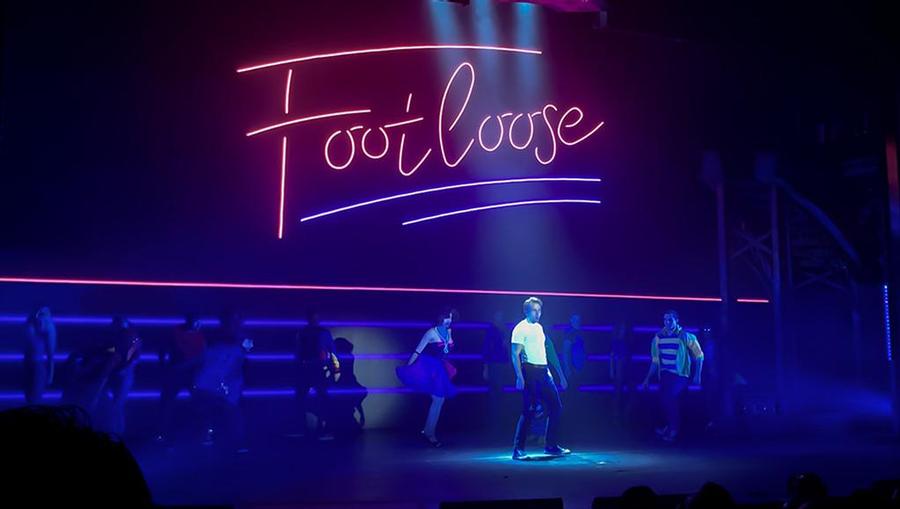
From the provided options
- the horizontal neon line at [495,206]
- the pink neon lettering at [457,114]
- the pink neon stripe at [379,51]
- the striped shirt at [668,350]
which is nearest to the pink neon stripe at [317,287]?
the horizontal neon line at [495,206]

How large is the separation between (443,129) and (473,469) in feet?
22.6

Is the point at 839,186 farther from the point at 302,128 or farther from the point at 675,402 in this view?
the point at 302,128

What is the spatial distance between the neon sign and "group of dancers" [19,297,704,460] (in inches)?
96.2

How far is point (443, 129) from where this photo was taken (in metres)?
13.8

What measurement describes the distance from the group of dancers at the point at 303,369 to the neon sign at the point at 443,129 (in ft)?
8.02

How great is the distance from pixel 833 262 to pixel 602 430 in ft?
20.6

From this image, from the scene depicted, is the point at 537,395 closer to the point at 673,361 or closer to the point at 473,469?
the point at 473,469

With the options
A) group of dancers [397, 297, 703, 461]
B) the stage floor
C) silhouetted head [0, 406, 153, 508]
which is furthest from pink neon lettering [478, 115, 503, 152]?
silhouetted head [0, 406, 153, 508]

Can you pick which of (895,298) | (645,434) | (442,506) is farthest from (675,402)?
(442,506)

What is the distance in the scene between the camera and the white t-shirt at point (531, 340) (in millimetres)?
9039

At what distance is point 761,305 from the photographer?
16906mm

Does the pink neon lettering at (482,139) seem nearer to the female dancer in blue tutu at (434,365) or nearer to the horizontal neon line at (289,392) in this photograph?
the horizontal neon line at (289,392)

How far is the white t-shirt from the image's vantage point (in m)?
9.04

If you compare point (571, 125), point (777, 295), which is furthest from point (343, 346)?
point (777, 295)
